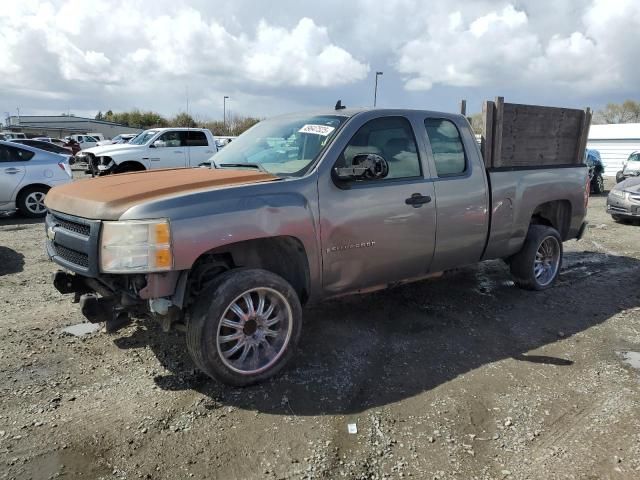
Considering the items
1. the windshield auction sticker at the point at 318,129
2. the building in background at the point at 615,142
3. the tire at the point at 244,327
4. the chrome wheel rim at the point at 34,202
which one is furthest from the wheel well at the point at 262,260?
the building in background at the point at 615,142

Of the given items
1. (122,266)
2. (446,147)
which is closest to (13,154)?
(122,266)

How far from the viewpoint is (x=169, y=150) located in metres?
14.9

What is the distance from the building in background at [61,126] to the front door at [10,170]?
60.6 meters

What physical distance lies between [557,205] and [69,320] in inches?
215

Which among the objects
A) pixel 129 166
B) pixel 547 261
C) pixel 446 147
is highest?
pixel 446 147

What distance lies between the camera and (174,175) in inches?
160

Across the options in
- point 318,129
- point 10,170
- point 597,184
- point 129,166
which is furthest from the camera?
point 597,184

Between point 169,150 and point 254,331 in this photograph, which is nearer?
point 254,331

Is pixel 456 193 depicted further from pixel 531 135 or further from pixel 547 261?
pixel 547 261

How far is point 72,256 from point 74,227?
20 centimetres

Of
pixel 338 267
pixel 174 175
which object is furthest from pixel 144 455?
pixel 174 175

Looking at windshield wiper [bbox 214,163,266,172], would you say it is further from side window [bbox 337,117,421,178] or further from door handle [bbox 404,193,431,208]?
door handle [bbox 404,193,431,208]

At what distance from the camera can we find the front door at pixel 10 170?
Answer: 10.2 m

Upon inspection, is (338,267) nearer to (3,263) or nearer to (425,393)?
(425,393)
